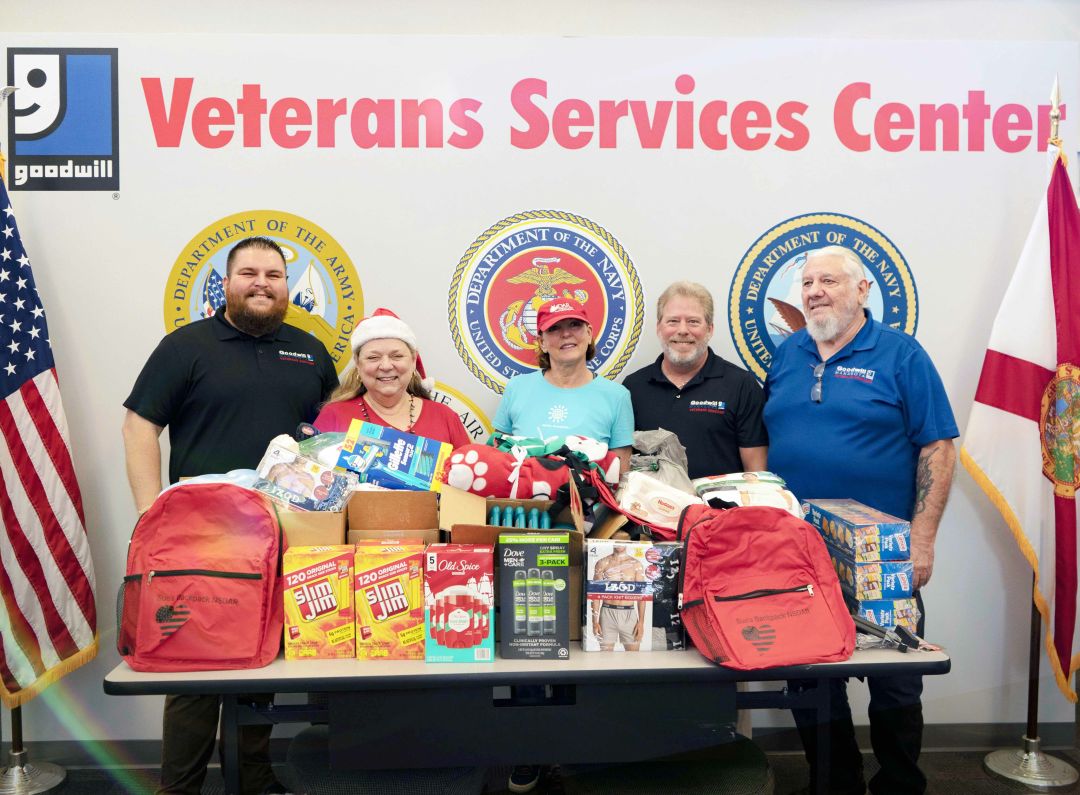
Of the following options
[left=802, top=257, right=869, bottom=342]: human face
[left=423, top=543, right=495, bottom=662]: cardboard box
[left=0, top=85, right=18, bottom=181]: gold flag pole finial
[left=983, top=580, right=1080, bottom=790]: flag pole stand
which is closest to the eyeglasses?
[left=802, top=257, right=869, bottom=342]: human face

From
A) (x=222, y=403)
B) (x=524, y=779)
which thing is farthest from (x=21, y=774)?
(x=524, y=779)

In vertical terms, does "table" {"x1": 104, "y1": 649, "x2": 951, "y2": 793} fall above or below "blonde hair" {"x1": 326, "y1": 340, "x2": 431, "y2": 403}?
below

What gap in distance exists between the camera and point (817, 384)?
2.91m

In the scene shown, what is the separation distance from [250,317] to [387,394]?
66cm

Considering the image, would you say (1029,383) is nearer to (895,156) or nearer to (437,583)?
(895,156)

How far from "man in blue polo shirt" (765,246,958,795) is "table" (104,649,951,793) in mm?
1025

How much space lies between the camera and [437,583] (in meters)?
1.86

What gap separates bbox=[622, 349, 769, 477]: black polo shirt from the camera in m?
3.07

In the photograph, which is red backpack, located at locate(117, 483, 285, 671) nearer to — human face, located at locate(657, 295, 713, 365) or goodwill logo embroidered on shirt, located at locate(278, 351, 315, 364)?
goodwill logo embroidered on shirt, located at locate(278, 351, 315, 364)

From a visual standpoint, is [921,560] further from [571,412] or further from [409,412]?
[409,412]

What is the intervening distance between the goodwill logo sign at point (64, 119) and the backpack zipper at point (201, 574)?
2.16m

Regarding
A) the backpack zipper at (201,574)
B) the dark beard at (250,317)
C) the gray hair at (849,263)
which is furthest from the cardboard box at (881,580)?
the dark beard at (250,317)

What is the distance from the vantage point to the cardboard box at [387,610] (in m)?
1.89

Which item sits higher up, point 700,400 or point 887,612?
point 700,400
